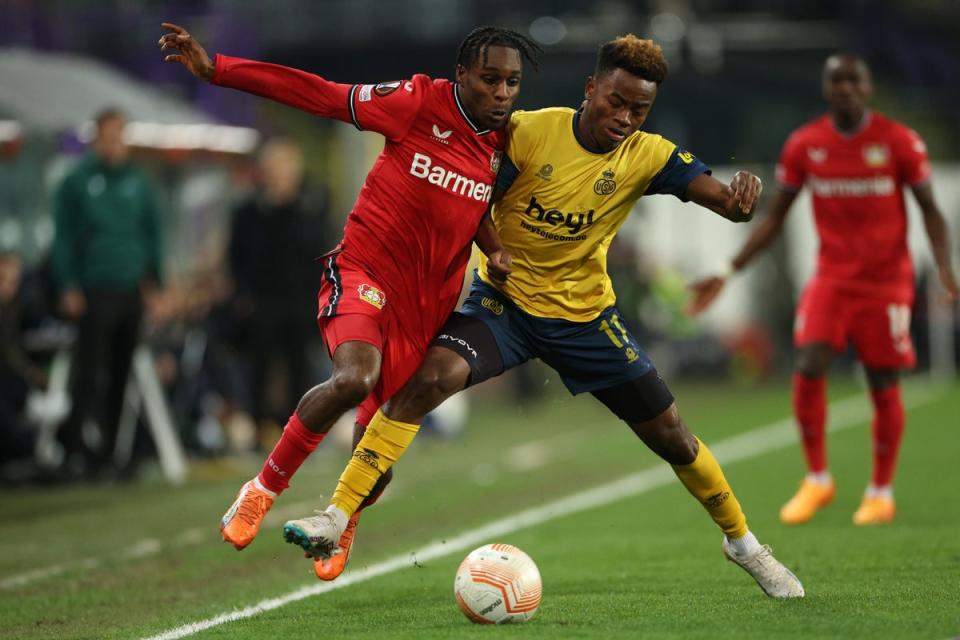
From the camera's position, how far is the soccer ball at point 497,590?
623 cm

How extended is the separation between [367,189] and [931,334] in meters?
20.8

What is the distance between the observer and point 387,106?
6809 mm

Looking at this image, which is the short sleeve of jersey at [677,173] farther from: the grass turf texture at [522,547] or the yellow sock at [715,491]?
the grass turf texture at [522,547]

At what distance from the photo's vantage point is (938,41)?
1168 inches

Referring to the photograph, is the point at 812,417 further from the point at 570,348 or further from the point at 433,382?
the point at 433,382

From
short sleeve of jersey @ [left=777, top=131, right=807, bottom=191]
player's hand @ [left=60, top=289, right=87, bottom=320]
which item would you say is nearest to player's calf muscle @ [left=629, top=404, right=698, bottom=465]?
short sleeve of jersey @ [left=777, top=131, right=807, bottom=191]

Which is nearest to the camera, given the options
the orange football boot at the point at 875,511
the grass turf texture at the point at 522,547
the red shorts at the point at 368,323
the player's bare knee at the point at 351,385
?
the grass turf texture at the point at 522,547

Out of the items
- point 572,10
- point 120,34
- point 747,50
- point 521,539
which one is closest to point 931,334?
point 747,50

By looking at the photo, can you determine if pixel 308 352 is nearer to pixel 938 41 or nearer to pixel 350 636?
pixel 350 636

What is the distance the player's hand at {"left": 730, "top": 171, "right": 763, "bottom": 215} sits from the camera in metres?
6.60

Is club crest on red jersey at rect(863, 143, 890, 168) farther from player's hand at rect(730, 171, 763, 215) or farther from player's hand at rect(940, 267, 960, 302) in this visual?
player's hand at rect(730, 171, 763, 215)

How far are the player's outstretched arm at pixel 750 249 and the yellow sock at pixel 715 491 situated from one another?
86.8 inches

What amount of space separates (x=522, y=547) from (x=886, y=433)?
2.55 m

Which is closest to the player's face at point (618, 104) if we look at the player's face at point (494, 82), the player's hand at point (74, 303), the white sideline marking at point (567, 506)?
the player's face at point (494, 82)
